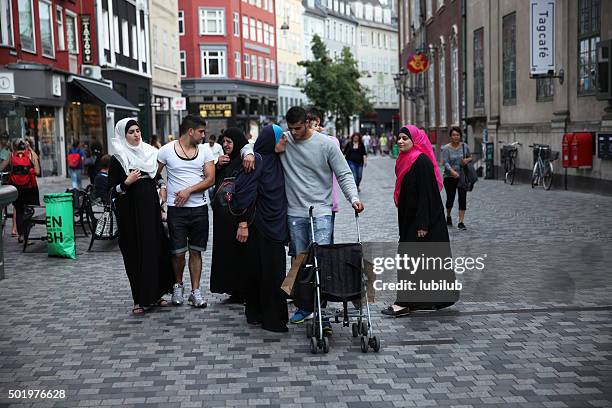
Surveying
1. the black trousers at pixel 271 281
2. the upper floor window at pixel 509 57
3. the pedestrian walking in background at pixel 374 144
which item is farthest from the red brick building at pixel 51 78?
the pedestrian walking in background at pixel 374 144

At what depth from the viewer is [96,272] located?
1070 cm

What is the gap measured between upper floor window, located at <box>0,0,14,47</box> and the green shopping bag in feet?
50.8

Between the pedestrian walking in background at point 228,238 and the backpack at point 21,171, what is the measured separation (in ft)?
23.4

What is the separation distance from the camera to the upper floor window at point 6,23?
25672mm

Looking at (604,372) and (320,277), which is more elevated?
(320,277)

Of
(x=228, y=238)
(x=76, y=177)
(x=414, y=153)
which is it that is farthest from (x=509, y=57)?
(x=228, y=238)

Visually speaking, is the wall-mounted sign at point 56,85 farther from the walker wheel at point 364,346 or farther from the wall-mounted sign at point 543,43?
the walker wheel at point 364,346

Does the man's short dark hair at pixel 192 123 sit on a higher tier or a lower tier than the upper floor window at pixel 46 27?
lower

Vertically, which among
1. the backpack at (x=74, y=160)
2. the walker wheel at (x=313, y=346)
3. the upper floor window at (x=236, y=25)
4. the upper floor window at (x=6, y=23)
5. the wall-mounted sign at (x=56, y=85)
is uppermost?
the upper floor window at (x=236, y=25)

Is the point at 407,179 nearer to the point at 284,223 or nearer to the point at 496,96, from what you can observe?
the point at 284,223

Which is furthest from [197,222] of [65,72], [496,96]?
[65,72]

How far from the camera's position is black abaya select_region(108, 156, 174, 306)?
320 inches

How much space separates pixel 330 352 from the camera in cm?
652

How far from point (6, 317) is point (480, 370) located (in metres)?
4.54
